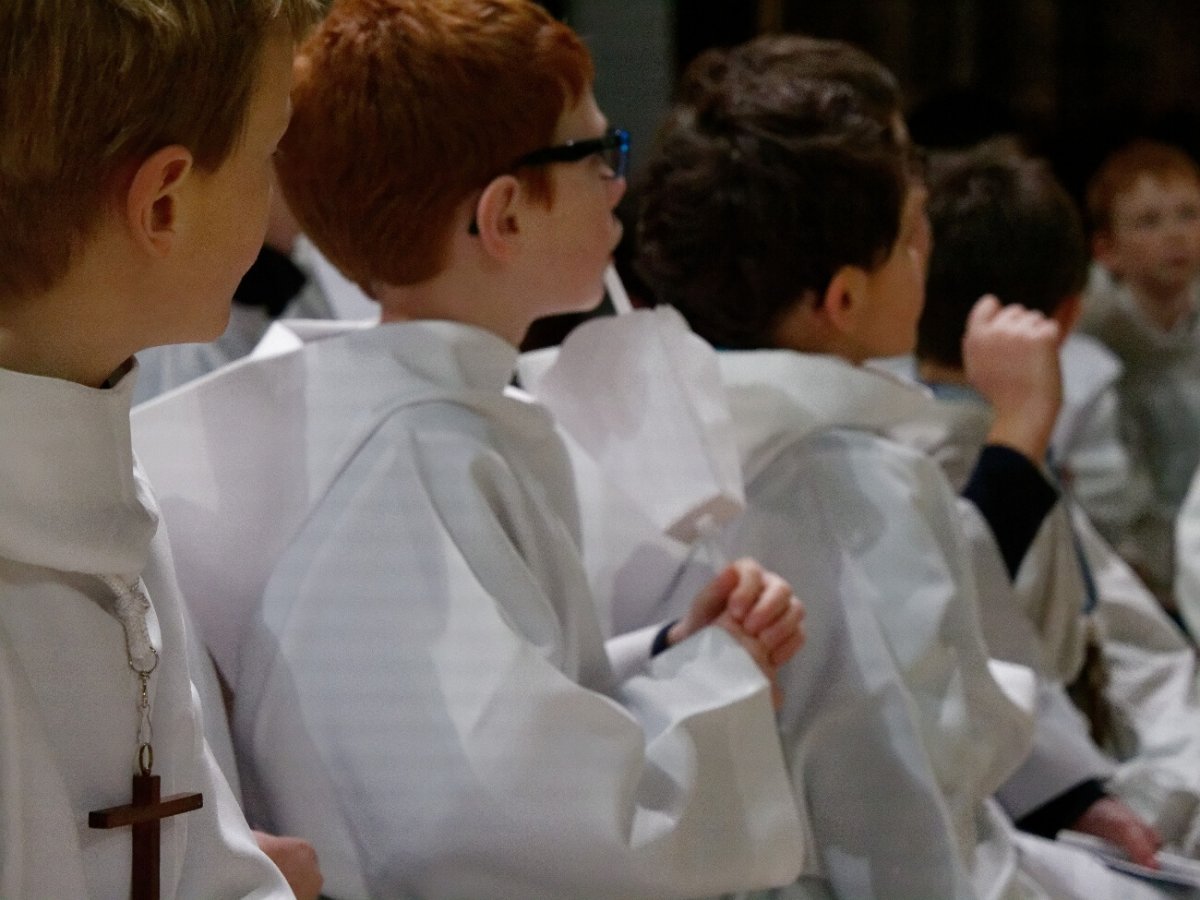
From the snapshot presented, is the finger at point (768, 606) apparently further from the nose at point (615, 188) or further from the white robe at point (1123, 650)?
the white robe at point (1123, 650)

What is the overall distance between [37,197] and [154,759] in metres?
0.31

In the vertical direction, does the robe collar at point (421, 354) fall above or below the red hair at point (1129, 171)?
above

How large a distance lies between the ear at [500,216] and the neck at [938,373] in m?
1.06

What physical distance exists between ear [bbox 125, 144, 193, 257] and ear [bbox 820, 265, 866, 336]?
96 centimetres

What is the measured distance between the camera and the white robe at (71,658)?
870mm

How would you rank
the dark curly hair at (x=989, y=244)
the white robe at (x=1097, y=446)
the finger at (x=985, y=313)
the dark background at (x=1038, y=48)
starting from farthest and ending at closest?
the dark background at (x=1038, y=48) < the white robe at (x=1097, y=446) < the dark curly hair at (x=989, y=244) < the finger at (x=985, y=313)

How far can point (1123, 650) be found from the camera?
101 inches

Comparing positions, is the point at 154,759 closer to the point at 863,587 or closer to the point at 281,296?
the point at 863,587

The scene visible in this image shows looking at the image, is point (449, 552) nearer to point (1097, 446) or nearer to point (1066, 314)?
point (1066, 314)

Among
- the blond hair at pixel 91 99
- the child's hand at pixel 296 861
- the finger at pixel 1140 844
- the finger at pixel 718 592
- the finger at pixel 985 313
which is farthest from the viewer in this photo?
the finger at pixel 985 313

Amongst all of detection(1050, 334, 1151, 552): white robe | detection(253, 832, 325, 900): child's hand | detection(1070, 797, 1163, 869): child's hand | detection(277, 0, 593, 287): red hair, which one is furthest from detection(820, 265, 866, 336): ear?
detection(1050, 334, 1151, 552): white robe

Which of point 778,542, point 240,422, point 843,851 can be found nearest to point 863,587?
point 778,542

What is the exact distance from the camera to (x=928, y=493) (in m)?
1.71

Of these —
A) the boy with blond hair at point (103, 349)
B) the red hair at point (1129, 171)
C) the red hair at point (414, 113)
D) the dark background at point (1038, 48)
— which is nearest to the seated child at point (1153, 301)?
the red hair at point (1129, 171)
